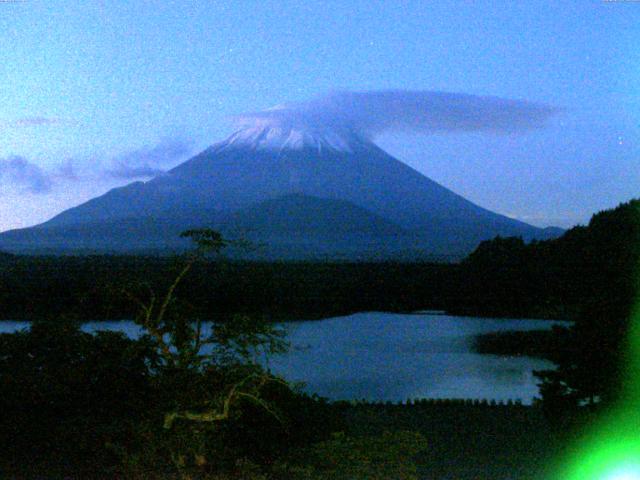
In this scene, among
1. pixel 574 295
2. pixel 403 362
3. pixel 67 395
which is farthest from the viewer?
pixel 574 295

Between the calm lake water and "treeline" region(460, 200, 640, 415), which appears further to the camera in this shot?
the calm lake water

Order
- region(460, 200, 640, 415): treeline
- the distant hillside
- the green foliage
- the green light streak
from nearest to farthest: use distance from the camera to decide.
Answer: the green foliage
the green light streak
region(460, 200, 640, 415): treeline
the distant hillside

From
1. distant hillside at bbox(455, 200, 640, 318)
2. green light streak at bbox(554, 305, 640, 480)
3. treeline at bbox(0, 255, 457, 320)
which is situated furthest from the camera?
treeline at bbox(0, 255, 457, 320)

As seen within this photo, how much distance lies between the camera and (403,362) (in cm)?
1487

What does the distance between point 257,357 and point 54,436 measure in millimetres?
1801

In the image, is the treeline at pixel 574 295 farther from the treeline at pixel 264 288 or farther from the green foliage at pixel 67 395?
the green foliage at pixel 67 395

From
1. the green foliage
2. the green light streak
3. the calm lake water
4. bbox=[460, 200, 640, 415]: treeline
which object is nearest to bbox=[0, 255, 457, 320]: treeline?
the calm lake water

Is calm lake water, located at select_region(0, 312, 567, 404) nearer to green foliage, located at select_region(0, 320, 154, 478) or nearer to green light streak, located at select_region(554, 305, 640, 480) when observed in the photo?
green foliage, located at select_region(0, 320, 154, 478)

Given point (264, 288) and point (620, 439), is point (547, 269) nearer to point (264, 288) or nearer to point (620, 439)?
point (264, 288)

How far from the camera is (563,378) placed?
262 inches

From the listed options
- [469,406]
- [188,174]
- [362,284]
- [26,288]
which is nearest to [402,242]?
[188,174]

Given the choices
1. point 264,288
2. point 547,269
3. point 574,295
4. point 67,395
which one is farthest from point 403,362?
point 264,288

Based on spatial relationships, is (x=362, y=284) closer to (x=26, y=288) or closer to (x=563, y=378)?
(x=26, y=288)

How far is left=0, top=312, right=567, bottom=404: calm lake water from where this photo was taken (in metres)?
11.6
